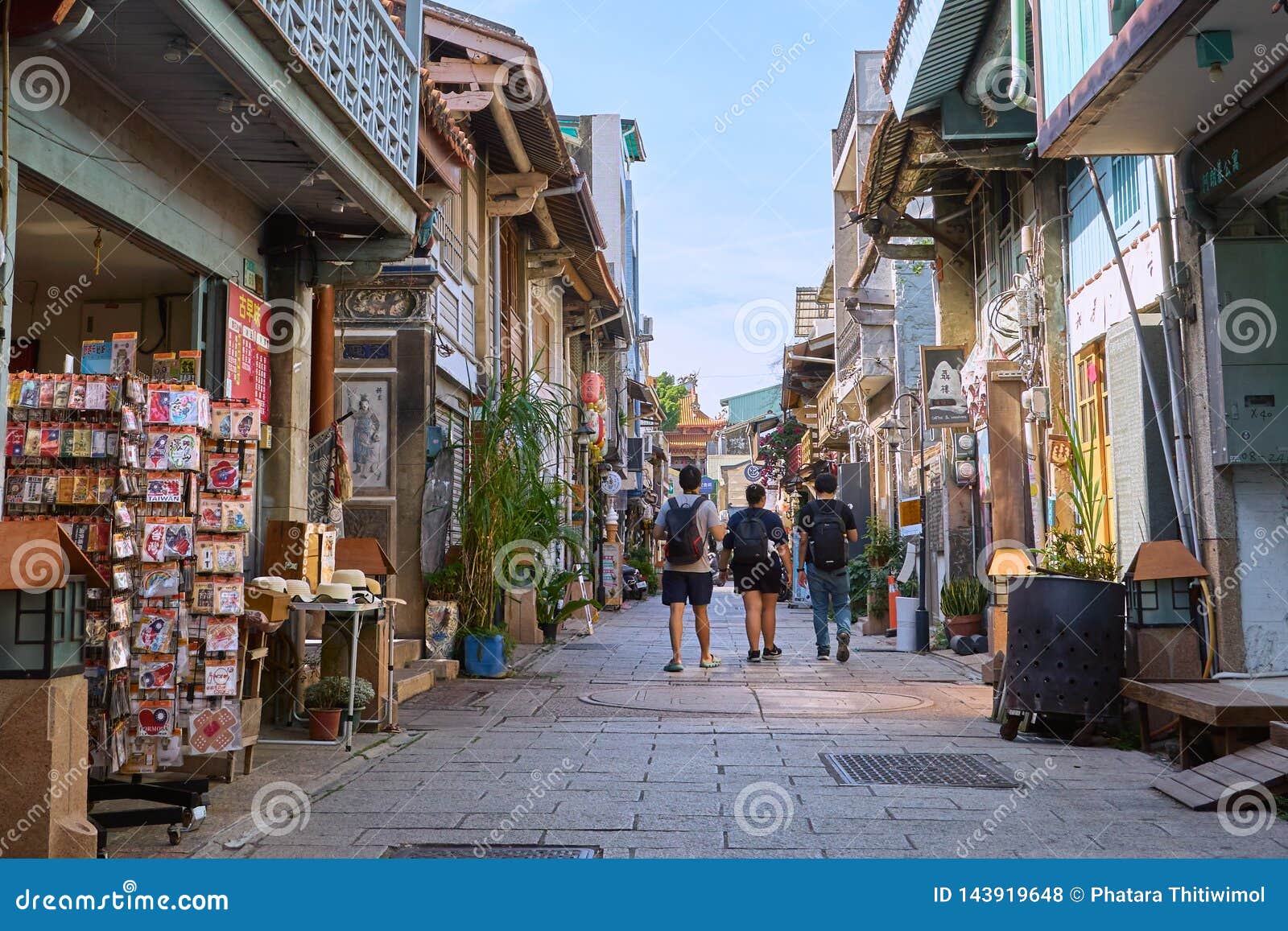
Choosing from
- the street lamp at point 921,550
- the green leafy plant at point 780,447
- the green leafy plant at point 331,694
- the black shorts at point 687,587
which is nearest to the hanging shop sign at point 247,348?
the green leafy plant at point 331,694

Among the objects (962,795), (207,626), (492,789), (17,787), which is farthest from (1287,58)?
(17,787)

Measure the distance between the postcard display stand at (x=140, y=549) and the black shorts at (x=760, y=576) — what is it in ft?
23.5

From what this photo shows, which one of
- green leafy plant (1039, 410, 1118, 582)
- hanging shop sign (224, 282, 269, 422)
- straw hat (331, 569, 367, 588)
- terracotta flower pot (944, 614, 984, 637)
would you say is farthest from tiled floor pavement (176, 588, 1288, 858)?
terracotta flower pot (944, 614, 984, 637)

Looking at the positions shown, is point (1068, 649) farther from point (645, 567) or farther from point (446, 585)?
point (645, 567)

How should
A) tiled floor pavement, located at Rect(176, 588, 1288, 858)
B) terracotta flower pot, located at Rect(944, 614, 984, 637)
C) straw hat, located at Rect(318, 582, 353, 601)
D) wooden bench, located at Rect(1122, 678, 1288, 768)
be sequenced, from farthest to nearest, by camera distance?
terracotta flower pot, located at Rect(944, 614, 984, 637), straw hat, located at Rect(318, 582, 353, 601), wooden bench, located at Rect(1122, 678, 1288, 768), tiled floor pavement, located at Rect(176, 588, 1288, 858)

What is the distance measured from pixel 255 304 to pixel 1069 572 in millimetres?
6194

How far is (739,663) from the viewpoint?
43.4 ft

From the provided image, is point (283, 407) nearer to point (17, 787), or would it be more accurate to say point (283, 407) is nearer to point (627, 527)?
point (17, 787)

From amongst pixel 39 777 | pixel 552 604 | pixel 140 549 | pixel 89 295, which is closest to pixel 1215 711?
pixel 39 777

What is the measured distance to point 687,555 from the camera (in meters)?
12.2

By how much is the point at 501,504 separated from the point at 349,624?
4.22m

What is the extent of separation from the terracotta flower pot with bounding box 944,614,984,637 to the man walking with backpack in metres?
3.69

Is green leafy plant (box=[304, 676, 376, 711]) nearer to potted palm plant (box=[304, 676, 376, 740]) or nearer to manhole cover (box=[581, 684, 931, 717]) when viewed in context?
potted palm plant (box=[304, 676, 376, 740])

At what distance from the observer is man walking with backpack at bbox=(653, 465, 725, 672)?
12164 mm
